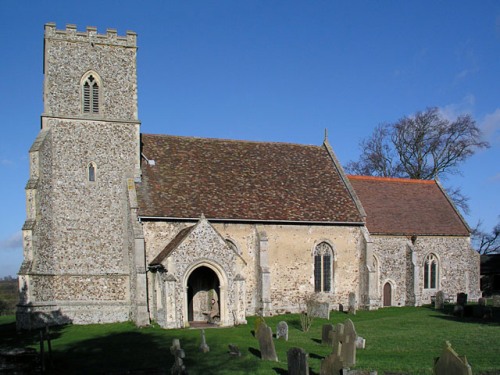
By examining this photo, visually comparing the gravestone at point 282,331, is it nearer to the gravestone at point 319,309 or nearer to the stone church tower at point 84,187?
the gravestone at point 319,309

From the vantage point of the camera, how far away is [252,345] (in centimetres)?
1959

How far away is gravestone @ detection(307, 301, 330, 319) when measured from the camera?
27.2 metres

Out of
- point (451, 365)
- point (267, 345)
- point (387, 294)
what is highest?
point (451, 365)

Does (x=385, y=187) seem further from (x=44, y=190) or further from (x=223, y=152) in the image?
(x=44, y=190)

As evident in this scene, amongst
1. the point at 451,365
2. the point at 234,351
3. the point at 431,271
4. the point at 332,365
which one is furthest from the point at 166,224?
the point at 451,365

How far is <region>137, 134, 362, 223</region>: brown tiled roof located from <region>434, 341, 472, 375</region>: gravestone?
57.7ft

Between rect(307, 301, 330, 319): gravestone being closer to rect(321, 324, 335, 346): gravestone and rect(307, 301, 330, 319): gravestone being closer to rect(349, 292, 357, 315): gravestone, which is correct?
rect(349, 292, 357, 315): gravestone

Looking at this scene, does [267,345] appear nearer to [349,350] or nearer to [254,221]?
[349,350]

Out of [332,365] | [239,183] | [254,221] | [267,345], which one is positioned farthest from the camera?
[239,183]

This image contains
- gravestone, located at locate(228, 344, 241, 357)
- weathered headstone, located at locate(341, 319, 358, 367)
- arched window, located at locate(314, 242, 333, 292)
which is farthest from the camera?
arched window, located at locate(314, 242, 333, 292)

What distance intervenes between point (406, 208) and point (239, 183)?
11.7 metres

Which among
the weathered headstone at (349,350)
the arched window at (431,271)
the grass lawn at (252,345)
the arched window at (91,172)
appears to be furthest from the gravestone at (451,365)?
the arched window at (431,271)

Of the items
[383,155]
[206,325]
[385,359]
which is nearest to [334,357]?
[385,359]

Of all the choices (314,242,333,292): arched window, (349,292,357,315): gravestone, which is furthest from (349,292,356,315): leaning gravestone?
(314,242,333,292): arched window
